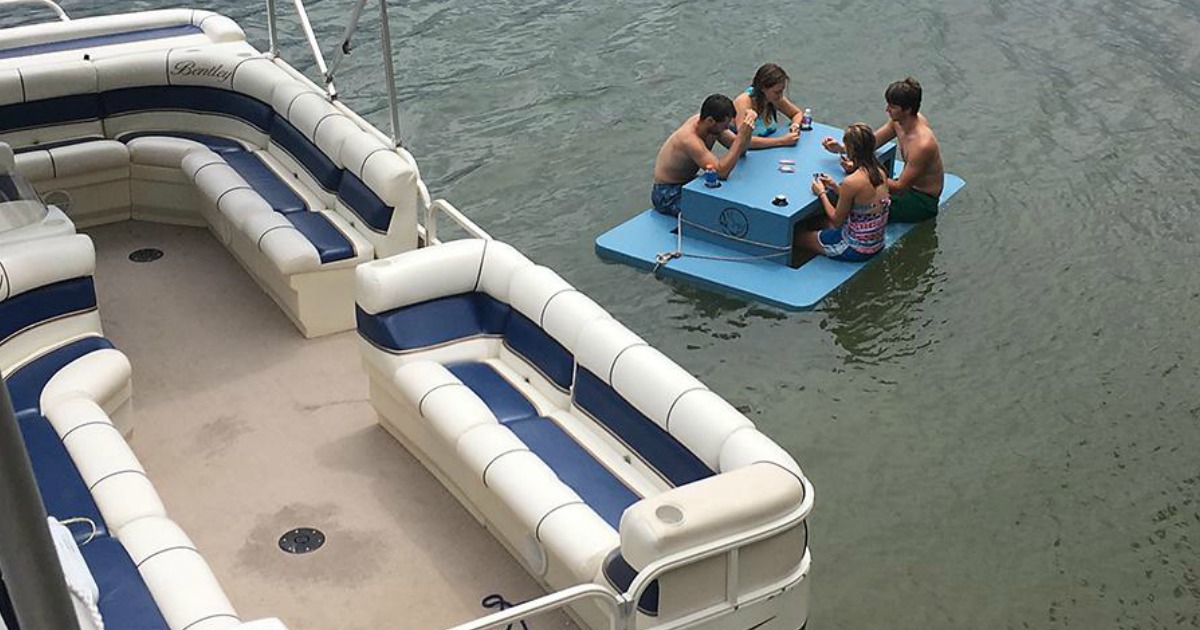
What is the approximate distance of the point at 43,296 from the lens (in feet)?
18.1

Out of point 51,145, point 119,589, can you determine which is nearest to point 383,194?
point 51,145

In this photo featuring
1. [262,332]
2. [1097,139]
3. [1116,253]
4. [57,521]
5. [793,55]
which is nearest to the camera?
[57,521]

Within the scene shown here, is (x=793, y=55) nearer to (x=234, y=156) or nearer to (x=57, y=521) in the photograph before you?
(x=234, y=156)

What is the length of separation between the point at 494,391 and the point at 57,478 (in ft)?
5.32

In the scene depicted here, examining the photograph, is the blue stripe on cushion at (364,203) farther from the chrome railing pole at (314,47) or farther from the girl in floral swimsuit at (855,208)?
the girl in floral swimsuit at (855,208)

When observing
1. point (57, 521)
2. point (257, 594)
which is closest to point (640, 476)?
point (257, 594)

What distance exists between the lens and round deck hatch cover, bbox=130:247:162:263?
7.18 meters

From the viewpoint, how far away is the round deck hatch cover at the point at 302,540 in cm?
507

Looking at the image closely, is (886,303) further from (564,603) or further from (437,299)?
(564,603)

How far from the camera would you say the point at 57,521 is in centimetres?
436

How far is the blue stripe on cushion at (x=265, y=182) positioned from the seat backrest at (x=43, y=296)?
126 cm

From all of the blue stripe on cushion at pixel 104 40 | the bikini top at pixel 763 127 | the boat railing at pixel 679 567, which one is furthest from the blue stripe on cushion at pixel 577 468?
the bikini top at pixel 763 127

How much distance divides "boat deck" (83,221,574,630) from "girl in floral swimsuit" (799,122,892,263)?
3.15 metres

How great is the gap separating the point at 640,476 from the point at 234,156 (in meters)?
3.48
